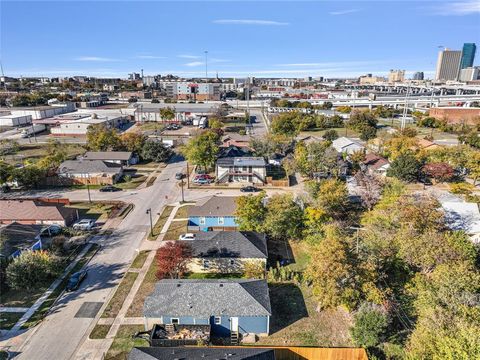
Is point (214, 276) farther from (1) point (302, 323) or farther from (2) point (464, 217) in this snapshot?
(2) point (464, 217)

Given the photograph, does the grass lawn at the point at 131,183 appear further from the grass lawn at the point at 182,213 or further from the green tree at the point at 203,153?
the grass lawn at the point at 182,213

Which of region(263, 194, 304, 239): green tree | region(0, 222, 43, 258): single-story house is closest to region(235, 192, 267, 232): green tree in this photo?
region(263, 194, 304, 239): green tree

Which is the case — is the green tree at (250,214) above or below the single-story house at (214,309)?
above

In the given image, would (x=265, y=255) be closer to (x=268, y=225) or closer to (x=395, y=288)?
(x=268, y=225)

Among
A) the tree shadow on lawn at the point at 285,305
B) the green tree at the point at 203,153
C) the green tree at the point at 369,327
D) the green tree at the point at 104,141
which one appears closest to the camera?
the green tree at the point at 369,327

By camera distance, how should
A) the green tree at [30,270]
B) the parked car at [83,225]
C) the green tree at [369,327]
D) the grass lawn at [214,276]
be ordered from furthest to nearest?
the parked car at [83,225], the grass lawn at [214,276], the green tree at [30,270], the green tree at [369,327]

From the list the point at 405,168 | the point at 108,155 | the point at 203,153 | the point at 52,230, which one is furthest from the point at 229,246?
the point at 108,155

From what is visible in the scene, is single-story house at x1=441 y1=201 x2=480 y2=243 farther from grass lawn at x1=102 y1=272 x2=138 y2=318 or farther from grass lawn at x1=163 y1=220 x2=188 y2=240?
grass lawn at x1=102 y1=272 x2=138 y2=318

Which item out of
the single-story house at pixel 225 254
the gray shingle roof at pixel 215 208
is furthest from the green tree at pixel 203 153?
the single-story house at pixel 225 254
